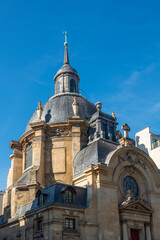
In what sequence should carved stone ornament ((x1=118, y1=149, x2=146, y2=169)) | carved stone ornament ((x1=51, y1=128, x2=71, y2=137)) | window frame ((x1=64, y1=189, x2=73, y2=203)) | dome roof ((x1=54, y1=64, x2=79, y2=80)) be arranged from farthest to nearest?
dome roof ((x1=54, y1=64, x2=79, y2=80)) → carved stone ornament ((x1=51, y1=128, x2=71, y2=137)) → carved stone ornament ((x1=118, y1=149, x2=146, y2=169)) → window frame ((x1=64, y1=189, x2=73, y2=203))

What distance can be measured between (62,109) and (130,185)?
13.4 metres

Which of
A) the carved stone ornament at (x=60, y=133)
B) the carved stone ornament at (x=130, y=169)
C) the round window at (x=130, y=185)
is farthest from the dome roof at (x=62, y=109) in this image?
the round window at (x=130, y=185)

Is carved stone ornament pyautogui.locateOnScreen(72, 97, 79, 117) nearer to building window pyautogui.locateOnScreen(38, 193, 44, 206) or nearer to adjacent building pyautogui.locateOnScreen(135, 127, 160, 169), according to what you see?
building window pyautogui.locateOnScreen(38, 193, 44, 206)

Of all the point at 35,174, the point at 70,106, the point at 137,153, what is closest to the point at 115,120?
the point at 70,106

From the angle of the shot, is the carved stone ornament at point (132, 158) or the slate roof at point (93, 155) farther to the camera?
the carved stone ornament at point (132, 158)

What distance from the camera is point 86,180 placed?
31703 millimetres

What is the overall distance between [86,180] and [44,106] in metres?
15.8

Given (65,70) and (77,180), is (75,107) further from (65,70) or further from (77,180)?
(77,180)

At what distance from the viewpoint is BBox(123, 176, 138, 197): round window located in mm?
33231

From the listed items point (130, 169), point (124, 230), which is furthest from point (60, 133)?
point (124, 230)

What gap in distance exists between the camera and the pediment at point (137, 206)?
102 ft

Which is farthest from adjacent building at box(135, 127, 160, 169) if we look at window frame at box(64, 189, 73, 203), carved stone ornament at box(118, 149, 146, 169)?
window frame at box(64, 189, 73, 203)

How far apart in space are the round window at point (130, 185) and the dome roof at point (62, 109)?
34.7ft

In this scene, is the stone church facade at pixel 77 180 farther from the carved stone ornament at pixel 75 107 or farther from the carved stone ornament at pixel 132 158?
the carved stone ornament at pixel 132 158
